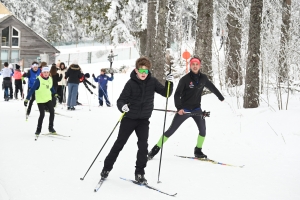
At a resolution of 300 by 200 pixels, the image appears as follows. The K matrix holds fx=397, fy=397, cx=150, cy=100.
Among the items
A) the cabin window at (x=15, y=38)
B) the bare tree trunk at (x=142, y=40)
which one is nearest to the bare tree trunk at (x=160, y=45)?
the bare tree trunk at (x=142, y=40)

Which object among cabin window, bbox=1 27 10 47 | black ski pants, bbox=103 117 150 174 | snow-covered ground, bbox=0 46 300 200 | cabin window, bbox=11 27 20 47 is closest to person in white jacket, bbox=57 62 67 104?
snow-covered ground, bbox=0 46 300 200

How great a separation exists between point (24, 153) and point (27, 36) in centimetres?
3883

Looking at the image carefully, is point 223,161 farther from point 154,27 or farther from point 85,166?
point 154,27

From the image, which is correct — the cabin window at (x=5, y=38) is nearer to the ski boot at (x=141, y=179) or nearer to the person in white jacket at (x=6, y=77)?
the person in white jacket at (x=6, y=77)

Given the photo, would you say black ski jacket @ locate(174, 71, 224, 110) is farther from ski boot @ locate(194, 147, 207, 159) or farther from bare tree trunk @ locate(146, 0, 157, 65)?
bare tree trunk @ locate(146, 0, 157, 65)

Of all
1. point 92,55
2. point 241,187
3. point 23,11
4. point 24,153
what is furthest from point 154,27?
point 23,11

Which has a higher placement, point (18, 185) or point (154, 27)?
point (154, 27)

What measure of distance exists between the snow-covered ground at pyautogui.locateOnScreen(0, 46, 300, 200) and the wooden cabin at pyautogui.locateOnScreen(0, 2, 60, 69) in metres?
33.9

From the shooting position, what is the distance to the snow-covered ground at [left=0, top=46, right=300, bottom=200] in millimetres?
5277

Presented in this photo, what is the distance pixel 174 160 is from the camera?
7.14 m

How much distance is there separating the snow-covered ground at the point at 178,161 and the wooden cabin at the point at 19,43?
33941mm

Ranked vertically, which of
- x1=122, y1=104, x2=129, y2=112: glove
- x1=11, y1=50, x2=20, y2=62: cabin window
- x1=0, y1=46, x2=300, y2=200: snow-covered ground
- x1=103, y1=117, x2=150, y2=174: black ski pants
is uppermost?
x1=11, y1=50, x2=20, y2=62: cabin window

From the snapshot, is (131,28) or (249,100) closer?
(249,100)

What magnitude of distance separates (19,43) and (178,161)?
4004 cm
